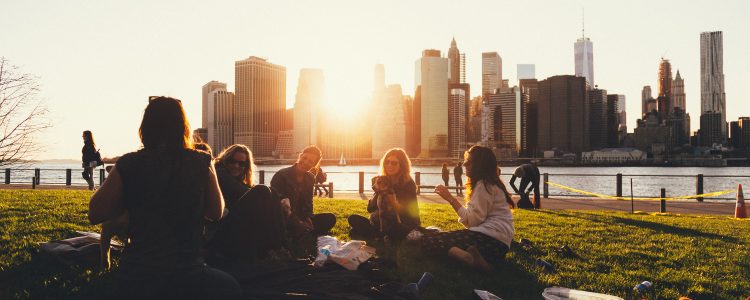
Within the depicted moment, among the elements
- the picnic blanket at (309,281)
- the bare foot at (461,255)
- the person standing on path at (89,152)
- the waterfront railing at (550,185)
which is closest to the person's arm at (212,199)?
the picnic blanket at (309,281)

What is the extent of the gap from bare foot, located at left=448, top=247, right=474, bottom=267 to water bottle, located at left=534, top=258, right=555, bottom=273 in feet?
2.92

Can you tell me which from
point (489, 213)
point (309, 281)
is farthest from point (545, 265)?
point (309, 281)

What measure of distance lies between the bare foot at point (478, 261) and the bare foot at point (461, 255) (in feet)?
0.11

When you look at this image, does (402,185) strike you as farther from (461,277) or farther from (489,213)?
(461,277)

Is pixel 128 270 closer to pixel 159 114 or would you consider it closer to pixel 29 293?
pixel 159 114

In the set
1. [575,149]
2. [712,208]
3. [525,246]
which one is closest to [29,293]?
[525,246]

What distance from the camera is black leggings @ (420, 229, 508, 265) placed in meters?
5.31

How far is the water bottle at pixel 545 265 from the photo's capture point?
5.33 meters

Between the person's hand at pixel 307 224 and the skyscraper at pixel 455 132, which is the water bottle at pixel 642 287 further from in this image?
the skyscraper at pixel 455 132

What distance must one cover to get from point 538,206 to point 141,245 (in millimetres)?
13575

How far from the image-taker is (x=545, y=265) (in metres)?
5.41

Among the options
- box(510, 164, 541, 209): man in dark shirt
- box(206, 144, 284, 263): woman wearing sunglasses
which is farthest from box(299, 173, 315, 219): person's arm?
box(510, 164, 541, 209): man in dark shirt

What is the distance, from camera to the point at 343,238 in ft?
23.5

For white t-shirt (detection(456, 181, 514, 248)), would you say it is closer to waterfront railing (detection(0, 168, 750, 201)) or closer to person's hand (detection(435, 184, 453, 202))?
person's hand (detection(435, 184, 453, 202))
